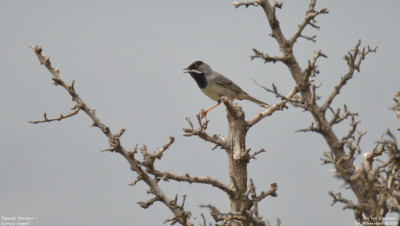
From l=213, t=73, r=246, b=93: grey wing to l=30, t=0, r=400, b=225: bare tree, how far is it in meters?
3.68

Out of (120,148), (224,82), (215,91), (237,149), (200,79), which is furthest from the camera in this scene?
(200,79)

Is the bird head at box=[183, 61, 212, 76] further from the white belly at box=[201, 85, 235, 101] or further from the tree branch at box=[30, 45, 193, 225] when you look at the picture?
the tree branch at box=[30, 45, 193, 225]

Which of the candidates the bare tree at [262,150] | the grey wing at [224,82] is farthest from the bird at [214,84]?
the bare tree at [262,150]

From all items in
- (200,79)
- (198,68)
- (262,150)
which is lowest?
(262,150)

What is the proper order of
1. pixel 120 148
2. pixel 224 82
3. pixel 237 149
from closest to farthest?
pixel 120 148 → pixel 237 149 → pixel 224 82

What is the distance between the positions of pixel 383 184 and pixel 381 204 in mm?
591

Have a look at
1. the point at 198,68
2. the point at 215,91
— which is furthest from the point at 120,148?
the point at 198,68

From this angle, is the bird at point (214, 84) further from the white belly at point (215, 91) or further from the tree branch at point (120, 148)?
the tree branch at point (120, 148)

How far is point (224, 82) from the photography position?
13805 mm

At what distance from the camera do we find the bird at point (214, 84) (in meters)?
13.6

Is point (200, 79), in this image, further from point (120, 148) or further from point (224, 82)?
point (120, 148)

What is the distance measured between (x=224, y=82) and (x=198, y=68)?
1.00 metres

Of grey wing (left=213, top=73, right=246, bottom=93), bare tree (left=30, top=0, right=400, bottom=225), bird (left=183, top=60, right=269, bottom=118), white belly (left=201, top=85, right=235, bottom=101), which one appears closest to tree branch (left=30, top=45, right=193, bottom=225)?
bare tree (left=30, top=0, right=400, bottom=225)

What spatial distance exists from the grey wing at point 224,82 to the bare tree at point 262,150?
3676mm
